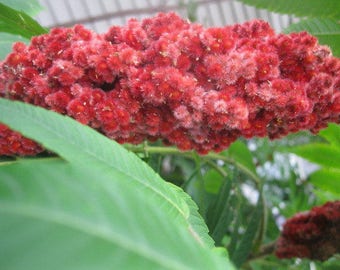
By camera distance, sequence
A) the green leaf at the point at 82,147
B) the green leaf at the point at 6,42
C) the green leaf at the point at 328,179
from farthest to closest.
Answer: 1. the green leaf at the point at 328,179
2. the green leaf at the point at 6,42
3. the green leaf at the point at 82,147

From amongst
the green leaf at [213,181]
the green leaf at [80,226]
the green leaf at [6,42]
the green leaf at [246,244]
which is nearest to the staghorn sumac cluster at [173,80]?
the green leaf at [6,42]

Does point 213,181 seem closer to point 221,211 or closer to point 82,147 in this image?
point 221,211

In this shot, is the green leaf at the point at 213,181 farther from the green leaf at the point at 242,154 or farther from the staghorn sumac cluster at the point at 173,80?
the staghorn sumac cluster at the point at 173,80

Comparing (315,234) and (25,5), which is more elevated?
(25,5)

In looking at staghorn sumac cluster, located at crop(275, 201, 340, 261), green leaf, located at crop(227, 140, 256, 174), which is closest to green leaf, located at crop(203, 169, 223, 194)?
green leaf, located at crop(227, 140, 256, 174)

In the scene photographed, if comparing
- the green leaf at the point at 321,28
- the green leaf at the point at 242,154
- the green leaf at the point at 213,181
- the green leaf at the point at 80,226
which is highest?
the green leaf at the point at 80,226

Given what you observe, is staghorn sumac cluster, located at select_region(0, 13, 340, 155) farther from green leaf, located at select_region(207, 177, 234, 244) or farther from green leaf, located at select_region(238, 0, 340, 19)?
green leaf, located at select_region(207, 177, 234, 244)

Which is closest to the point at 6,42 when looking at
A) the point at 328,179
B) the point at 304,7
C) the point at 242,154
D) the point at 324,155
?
the point at 304,7
